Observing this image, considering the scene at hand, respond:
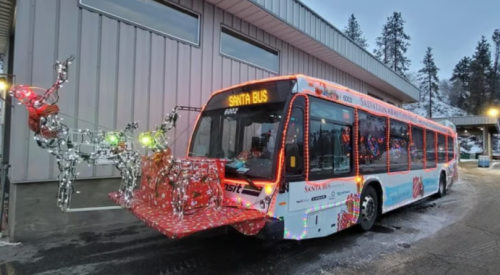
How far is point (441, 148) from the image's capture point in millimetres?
10250

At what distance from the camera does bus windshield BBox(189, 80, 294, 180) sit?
13.9 ft

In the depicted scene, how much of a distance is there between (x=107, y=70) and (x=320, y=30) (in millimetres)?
7117

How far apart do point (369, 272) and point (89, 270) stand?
12.2 ft

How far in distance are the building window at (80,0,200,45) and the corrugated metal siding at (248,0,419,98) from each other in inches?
69.3

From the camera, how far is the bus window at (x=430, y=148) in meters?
8.88

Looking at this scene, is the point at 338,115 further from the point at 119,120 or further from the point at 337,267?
the point at 119,120

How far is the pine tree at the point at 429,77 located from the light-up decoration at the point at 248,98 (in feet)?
231

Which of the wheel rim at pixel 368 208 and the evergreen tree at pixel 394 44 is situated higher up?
the evergreen tree at pixel 394 44

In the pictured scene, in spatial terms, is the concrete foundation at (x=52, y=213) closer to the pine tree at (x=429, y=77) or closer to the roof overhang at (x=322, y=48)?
the roof overhang at (x=322, y=48)

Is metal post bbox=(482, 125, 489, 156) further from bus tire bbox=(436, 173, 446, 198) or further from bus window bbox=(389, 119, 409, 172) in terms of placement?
bus window bbox=(389, 119, 409, 172)

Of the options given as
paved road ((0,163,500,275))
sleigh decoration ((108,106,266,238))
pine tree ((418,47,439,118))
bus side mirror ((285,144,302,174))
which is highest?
A: pine tree ((418,47,439,118))

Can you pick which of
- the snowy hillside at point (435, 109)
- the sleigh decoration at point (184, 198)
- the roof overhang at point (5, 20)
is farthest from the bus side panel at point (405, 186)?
the snowy hillside at point (435, 109)

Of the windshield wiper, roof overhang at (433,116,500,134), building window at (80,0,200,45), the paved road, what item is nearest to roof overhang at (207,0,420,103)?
building window at (80,0,200,45)

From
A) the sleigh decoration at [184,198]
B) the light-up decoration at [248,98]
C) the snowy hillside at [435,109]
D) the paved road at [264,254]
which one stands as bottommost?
the paved road at [264,254]
